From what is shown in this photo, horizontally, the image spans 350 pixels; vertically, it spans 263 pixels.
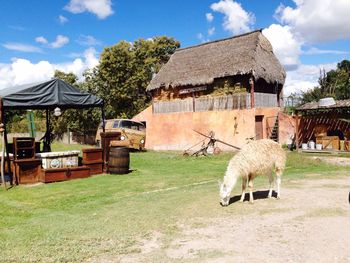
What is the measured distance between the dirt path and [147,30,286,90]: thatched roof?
17.3 meters

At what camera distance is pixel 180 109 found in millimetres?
29719

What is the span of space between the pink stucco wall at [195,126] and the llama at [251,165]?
14730mm

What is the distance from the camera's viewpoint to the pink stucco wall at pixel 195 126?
24875mm

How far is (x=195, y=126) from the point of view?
2822cm

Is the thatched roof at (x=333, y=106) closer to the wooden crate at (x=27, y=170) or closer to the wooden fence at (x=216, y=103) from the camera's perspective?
the wooden fence at (x=216, y=103)

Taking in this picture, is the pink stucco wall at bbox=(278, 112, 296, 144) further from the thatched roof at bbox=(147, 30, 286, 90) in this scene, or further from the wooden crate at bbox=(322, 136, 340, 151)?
the thatched roof at bbox=(147, 30, 286, 90)

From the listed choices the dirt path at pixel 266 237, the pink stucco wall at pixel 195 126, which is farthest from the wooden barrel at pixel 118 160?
the pink stucco wall at pixel 195 126

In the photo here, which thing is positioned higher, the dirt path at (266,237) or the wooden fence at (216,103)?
the wooden fence at (216,103)

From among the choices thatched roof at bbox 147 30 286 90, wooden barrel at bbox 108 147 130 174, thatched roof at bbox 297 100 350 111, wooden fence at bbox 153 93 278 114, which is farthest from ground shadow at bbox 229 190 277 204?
thatched roof at bbox 147 30 286 90

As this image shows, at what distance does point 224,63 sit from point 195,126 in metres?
4.99

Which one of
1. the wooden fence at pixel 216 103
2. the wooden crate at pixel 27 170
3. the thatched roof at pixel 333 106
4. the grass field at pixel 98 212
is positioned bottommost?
the grass field at pixel 98 212

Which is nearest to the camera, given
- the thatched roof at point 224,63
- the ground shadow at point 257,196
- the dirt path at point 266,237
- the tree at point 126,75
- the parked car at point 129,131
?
the dirt path at point 266,237

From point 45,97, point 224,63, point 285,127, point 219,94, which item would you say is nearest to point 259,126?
point 285,127

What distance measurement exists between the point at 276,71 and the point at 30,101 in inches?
747
